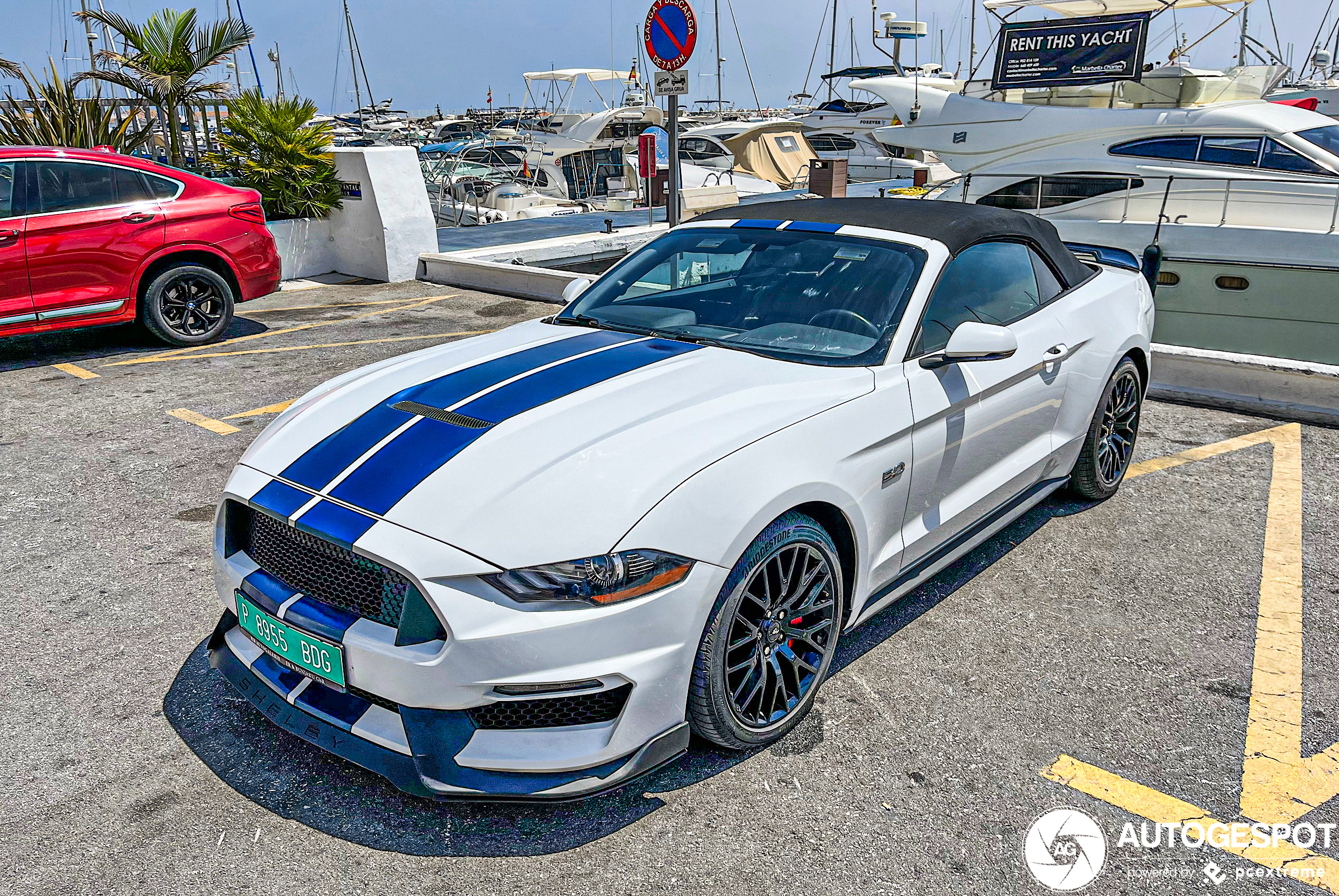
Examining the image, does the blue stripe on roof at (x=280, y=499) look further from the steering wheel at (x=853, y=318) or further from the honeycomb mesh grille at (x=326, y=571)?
the steering wheel at (x=853, y=318)

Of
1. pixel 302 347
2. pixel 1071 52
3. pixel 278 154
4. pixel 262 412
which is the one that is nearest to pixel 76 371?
pixel 302 347

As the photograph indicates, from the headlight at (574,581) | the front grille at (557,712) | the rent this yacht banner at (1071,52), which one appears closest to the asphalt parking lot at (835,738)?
the front grille at (557,712)

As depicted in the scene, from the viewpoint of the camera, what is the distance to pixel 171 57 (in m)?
12.0

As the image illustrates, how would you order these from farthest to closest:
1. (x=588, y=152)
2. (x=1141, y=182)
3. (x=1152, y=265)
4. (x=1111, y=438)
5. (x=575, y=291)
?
(x=588, y=152) < (x=1141, y=182) < (x=1152, y=265) < (x=1111, y=438) < (x=575, y=291)

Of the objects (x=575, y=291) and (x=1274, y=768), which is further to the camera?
(x=575, y=291)

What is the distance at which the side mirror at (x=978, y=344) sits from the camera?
329 centimetres

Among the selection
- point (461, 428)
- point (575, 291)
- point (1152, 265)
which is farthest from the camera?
point (1152, 265)

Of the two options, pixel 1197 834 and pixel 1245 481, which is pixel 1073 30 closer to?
pixel 1245 481

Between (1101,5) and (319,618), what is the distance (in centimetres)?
1561

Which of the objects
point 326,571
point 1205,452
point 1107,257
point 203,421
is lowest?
point 1205,452

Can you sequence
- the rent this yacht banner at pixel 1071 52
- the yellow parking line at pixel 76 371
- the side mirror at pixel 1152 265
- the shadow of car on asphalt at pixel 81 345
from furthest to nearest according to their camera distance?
the rent this yacht banner at pixel 1071 52
the shadow of car on asphalt at pixel 81 345
the yellow parking line at pixel 76 371
the side mirror at pixel 1152 265

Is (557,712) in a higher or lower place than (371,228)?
lower

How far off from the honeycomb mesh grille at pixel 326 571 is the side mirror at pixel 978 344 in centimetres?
194

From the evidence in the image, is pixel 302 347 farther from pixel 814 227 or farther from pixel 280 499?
pixel 280 499
